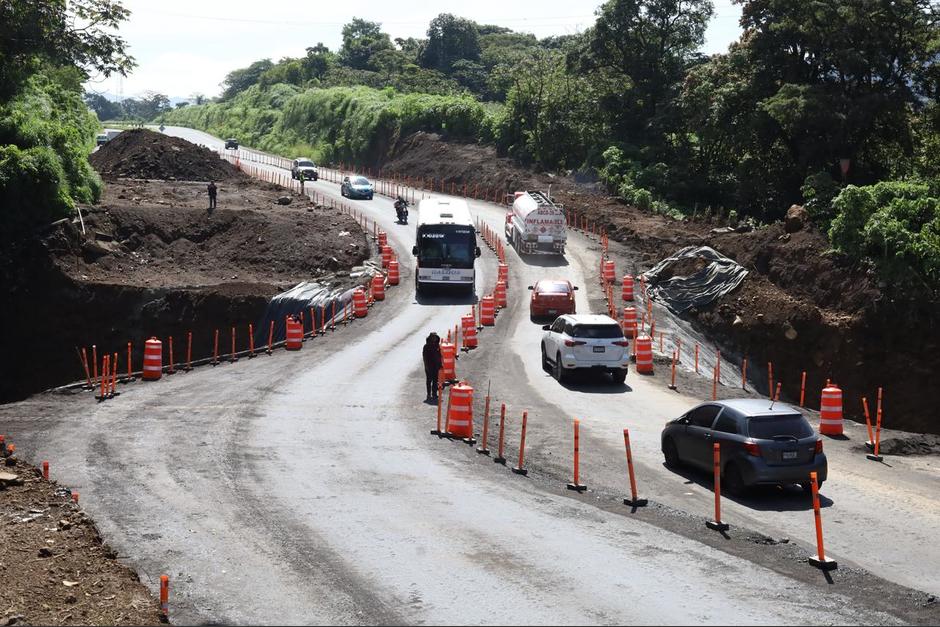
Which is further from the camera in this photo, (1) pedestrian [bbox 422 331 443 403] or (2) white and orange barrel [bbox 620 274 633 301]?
(2) white and orange barrel [bbox 620 274 633 301]

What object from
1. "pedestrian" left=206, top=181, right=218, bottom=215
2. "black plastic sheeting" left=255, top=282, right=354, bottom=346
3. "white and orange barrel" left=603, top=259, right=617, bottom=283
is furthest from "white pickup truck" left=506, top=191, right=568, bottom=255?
"pedestrian" left=206, top=181, right=218, bottom=215

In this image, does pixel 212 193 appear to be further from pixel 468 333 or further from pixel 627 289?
pixel 468 333

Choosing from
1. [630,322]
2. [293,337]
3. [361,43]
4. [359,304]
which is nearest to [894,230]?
[630,322]

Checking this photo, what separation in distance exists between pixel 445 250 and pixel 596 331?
50.6ft

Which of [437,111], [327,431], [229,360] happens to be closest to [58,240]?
[229,360]

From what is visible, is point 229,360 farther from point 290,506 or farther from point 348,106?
point 348,106

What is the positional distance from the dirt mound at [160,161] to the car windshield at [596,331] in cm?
5274

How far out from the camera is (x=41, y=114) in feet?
186

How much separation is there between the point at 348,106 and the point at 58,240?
7065 centimetres

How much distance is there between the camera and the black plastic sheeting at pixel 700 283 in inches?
1625

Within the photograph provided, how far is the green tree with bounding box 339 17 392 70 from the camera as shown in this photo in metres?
155

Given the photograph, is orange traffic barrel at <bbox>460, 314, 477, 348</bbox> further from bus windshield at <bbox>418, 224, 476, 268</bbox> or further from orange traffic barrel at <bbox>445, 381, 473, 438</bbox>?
orange traffic barrel at <bbox>445, 381, 473, 438</bbox>

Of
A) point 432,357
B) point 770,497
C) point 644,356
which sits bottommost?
point 770,497

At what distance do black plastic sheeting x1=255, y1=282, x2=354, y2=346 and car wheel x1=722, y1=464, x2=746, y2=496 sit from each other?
24833 mm
